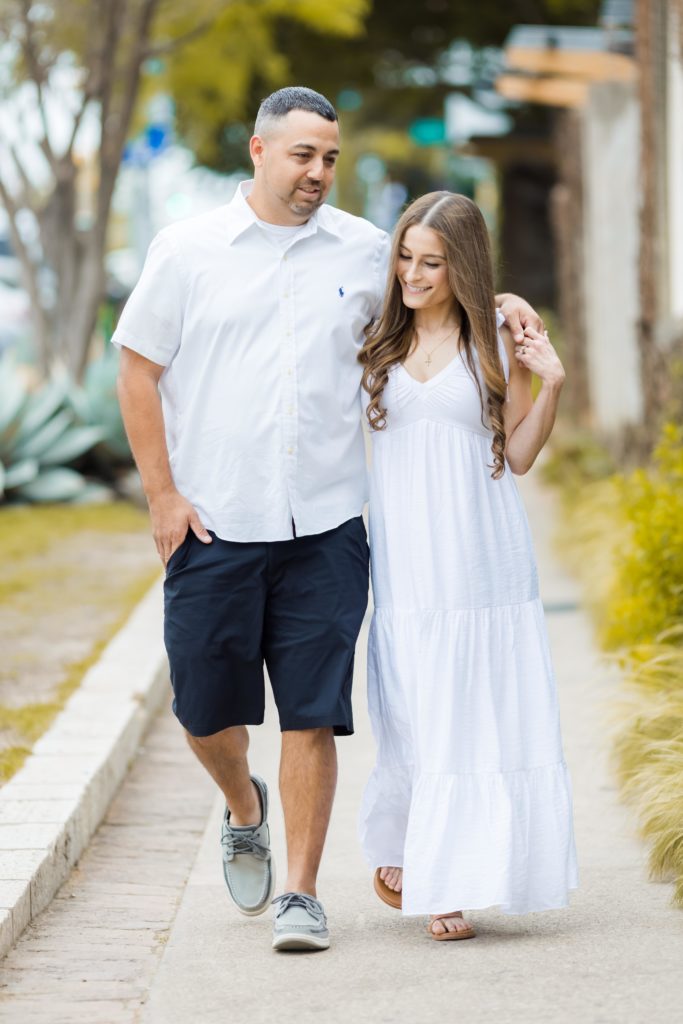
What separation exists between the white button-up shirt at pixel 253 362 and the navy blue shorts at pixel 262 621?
67 mm

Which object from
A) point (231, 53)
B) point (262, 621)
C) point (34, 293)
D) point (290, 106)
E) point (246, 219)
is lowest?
point (262, 621)

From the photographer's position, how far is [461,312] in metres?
4.23

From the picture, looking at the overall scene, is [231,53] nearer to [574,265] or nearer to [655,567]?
[574,265]

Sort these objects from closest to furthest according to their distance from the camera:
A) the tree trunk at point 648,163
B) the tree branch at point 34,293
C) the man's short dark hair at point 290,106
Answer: the man's short dark hair at point 290,106, the tree trunk at point 648,163, the tree branch at point 34,293

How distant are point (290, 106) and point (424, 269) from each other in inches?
20.2

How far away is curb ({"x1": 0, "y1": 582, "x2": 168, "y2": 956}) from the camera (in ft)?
14.6

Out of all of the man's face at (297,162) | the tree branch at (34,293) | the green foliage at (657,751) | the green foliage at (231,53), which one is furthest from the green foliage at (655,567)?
the green foliage at (231,53)

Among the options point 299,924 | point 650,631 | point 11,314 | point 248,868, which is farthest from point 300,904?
point 11,314

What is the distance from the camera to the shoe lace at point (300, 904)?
4.13 meters

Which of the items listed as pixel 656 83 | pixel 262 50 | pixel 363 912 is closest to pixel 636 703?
pixel 363 912

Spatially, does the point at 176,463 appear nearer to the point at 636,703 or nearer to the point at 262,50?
the point at 636,703

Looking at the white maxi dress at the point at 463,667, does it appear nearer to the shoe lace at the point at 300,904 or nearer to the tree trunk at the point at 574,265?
the shoe lace at the point at 300,904

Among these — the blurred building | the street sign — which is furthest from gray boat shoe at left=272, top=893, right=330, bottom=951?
the street sign

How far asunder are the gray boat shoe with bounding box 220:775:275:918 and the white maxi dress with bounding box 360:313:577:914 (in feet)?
1.44
